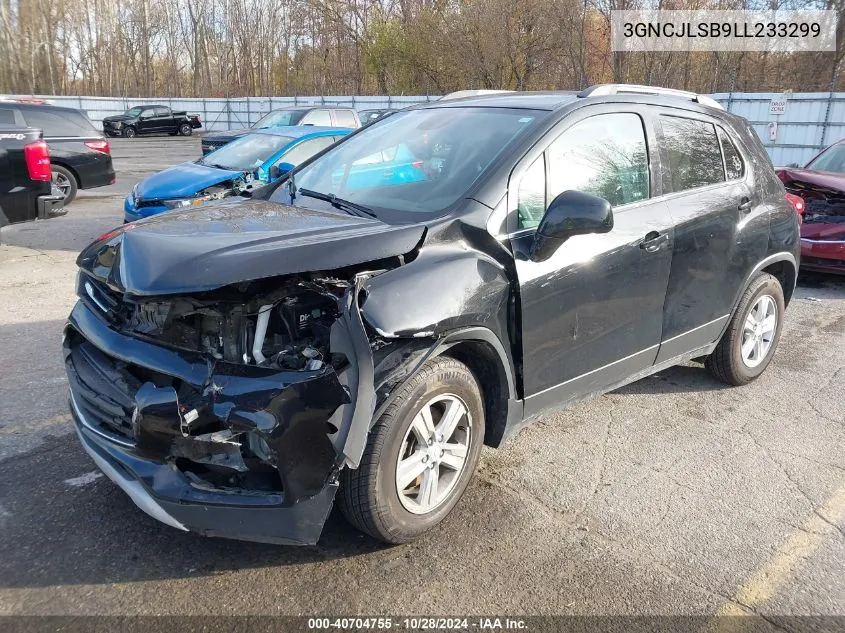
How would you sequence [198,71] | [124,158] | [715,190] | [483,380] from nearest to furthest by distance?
[483,380]
[715,190]
[124,158]
[198,71]

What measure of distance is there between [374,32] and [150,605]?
131ft

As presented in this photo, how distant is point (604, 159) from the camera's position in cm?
356

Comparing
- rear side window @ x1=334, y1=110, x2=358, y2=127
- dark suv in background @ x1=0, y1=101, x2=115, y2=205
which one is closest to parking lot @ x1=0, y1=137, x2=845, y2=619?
dark suv in background @ x1=0, y1=101, x2=115, y2=205

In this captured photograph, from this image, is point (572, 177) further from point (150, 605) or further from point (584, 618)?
point (150, 605)

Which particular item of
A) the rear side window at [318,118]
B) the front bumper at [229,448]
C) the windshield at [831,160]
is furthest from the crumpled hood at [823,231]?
the rear side window at [318,118]

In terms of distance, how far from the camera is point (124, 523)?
2.94 meters

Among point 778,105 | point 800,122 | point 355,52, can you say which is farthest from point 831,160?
point 355,52

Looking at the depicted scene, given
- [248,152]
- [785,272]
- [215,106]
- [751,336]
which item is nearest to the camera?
[751,336]

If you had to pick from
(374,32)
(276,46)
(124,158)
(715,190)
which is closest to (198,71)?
(276,46)

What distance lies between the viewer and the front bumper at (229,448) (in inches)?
92.6

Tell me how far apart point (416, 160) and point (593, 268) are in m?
1.11

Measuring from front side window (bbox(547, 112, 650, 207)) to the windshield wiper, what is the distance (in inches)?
36.1

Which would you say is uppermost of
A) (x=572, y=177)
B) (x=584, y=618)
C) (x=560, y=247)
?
(x=572, y=177)

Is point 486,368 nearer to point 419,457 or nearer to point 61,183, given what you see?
point 419,457
